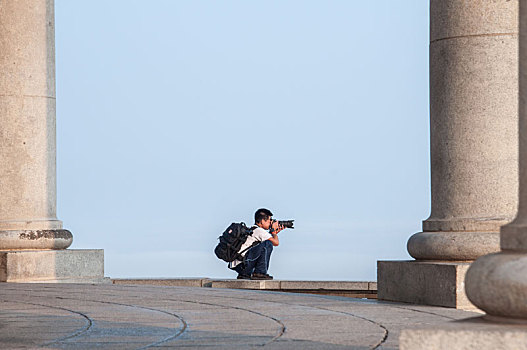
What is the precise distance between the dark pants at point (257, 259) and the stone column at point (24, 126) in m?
7.82

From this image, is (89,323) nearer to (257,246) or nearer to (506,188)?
(506,188)

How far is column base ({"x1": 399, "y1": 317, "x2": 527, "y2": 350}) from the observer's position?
880 cm

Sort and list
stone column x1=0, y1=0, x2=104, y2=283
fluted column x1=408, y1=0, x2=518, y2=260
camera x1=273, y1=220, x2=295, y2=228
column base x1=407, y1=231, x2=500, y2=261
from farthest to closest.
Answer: camera x1=273, y1=220, x2=295, y2=228 < stone column x1=0, y1=0, x2=104, y2=283 < column base x1=407, y1=231, x2=500, y2=261 < fluted column x1=408, y1=0, x2=518, y2=260

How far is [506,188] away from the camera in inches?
821

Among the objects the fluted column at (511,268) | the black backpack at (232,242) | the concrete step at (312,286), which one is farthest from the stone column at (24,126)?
the fluted column at (511,268)

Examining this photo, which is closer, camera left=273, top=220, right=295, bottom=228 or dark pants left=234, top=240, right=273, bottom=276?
dark pants left=234, top=240, right=273, bottom=276

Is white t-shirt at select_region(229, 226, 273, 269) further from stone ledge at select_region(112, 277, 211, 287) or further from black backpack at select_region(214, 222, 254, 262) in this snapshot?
stone ledge at select_region(112, 277, 211, 287)

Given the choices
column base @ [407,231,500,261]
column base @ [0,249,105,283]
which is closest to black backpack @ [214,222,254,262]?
column base @ [0,249,105,283]

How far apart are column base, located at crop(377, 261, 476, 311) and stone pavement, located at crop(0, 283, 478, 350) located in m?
0.43

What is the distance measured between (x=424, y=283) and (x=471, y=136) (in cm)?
331

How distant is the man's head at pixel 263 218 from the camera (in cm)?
3650

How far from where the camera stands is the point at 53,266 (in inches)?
1193

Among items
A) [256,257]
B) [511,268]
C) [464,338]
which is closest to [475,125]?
[511,268]

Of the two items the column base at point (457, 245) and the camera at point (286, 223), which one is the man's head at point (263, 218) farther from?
the column base at point (457, 245)
